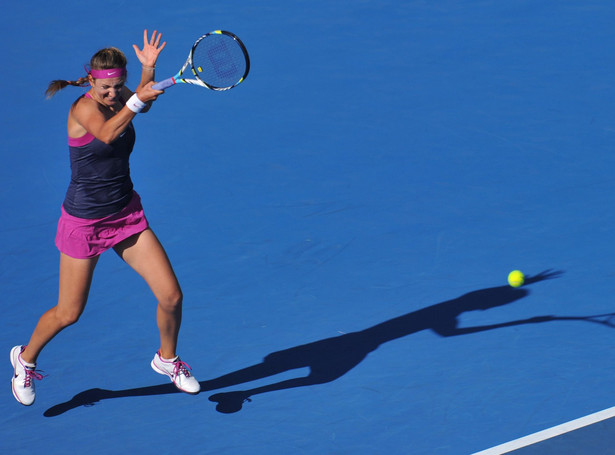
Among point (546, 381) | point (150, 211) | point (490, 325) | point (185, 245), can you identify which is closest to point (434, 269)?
point (490, 325)

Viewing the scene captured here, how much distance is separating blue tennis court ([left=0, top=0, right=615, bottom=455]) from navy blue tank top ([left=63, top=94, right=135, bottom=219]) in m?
1.28

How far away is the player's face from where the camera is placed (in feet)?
15.4

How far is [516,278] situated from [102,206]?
9.93 feet

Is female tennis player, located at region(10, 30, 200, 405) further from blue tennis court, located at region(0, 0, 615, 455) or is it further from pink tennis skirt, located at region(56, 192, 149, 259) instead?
Answer: blue tennis court, located at region(0, 0, 615, 455)

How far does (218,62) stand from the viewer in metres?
5.31

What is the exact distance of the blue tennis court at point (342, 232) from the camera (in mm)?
5301

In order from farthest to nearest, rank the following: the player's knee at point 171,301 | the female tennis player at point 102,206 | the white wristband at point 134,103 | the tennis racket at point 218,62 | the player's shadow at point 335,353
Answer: the player's shadow at point 335,353 → the tennis racket at point 218,62 → the player's knee at point 171,301 → the female tennis player at point 102,206 → the white wristband at point 134,103

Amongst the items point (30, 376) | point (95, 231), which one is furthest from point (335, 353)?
point (30, 376)

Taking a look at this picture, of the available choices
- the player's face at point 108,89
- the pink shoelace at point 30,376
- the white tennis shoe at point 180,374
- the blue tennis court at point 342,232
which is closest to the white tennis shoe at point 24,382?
the pink shoelace at point 30,376

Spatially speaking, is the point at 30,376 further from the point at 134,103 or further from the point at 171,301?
the point at 134,103

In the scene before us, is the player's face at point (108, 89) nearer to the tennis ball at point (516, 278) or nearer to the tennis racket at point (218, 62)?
the tennis racket at point (218, 62)

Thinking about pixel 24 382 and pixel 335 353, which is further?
pixel 335 353

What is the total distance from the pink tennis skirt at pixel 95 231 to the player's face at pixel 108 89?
0.62m

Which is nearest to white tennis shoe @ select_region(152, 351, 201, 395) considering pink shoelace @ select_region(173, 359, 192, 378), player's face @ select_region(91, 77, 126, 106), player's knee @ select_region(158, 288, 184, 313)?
pink shoelace @ select_region(173, 359, 192, 378)
